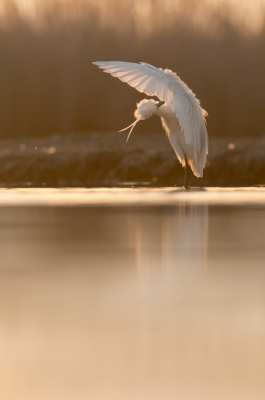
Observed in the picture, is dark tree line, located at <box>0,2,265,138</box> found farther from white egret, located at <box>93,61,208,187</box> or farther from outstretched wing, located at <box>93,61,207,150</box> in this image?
outstretched wing, located at <box>93,61,207,150</box>

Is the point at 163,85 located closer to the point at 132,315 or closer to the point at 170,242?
the point at 170,242

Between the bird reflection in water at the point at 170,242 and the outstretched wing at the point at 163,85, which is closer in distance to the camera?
the bird reflection in water at the point at 170,242

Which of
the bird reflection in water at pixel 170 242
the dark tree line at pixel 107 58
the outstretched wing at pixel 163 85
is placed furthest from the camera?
the dark tree line at pixel 107 58

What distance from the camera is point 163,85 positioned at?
386 inches

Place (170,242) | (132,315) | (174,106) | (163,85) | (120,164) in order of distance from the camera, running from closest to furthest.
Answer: (132,315) → (170,242) → (163,85) → (174,106) → (120,164)

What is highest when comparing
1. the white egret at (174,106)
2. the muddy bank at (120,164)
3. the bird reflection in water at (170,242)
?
the white egret at (174,106)

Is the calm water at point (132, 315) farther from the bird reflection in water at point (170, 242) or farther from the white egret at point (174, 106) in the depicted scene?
the white egret at point (174, 106)

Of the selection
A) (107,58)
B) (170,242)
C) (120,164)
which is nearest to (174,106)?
(120,164)

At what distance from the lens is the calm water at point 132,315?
1.92 metres

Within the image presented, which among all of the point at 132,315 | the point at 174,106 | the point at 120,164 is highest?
the point at 174,106

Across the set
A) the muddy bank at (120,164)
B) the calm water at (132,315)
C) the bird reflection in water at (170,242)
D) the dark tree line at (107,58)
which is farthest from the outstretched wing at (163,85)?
the dark tree line at (107,58)

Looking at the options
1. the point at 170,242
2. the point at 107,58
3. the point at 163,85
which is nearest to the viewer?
the point at 170,242

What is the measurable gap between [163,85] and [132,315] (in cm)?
731

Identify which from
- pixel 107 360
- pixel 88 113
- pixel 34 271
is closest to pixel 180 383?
pixel 107 360
